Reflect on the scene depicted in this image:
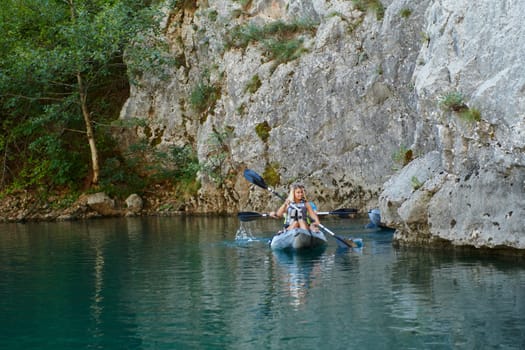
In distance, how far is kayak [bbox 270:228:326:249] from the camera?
15.3 m

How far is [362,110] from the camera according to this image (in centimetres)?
2405

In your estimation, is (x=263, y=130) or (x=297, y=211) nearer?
(x=297, y=211)

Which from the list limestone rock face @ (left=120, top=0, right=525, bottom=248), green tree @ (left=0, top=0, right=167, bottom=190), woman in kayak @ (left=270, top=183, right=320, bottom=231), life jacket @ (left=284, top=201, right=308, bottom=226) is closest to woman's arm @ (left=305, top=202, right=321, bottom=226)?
woman in kayak @ (left=270, top=183, right=320, bottom=231)

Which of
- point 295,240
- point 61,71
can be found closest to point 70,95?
point 61,71

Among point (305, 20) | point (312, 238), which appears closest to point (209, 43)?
point (305, 20)

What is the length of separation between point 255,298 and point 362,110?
1489 cm

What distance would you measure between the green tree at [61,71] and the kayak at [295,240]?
51.0 ft

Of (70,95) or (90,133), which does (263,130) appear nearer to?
(90,133)

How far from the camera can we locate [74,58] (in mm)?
28516

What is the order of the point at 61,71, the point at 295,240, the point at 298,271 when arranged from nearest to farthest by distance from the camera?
the point at 298,271
the point at 295,240
the point at 61,71

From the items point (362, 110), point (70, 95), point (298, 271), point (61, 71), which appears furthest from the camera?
point (70, 95)

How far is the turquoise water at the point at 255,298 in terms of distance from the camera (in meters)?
7.76

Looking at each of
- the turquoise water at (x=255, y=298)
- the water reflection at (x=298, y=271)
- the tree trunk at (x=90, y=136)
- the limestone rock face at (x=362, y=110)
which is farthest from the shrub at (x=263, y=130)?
the water reflection at (x=298, y=271)

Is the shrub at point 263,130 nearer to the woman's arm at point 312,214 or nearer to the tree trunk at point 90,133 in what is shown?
the tree trunk at point 90,133
